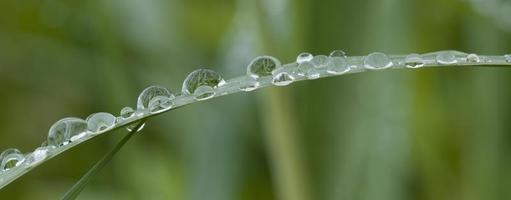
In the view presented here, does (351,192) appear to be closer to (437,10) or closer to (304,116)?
(304,116)

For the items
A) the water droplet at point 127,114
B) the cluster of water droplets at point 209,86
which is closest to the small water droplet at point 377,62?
the cluster of water droplets at point 209,86

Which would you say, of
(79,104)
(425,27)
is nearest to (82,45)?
(79,104)

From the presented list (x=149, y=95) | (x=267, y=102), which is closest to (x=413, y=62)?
(x=149, y=95)

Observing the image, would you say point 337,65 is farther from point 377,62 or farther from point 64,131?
point 64,131

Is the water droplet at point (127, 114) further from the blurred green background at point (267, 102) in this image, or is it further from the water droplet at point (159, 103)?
the blurred green background at point (267, 102)

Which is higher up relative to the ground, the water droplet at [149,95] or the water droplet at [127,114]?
the water droplet at [149,95]

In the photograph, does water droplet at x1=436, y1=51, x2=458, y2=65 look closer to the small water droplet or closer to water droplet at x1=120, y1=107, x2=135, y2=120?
the small water droplet
